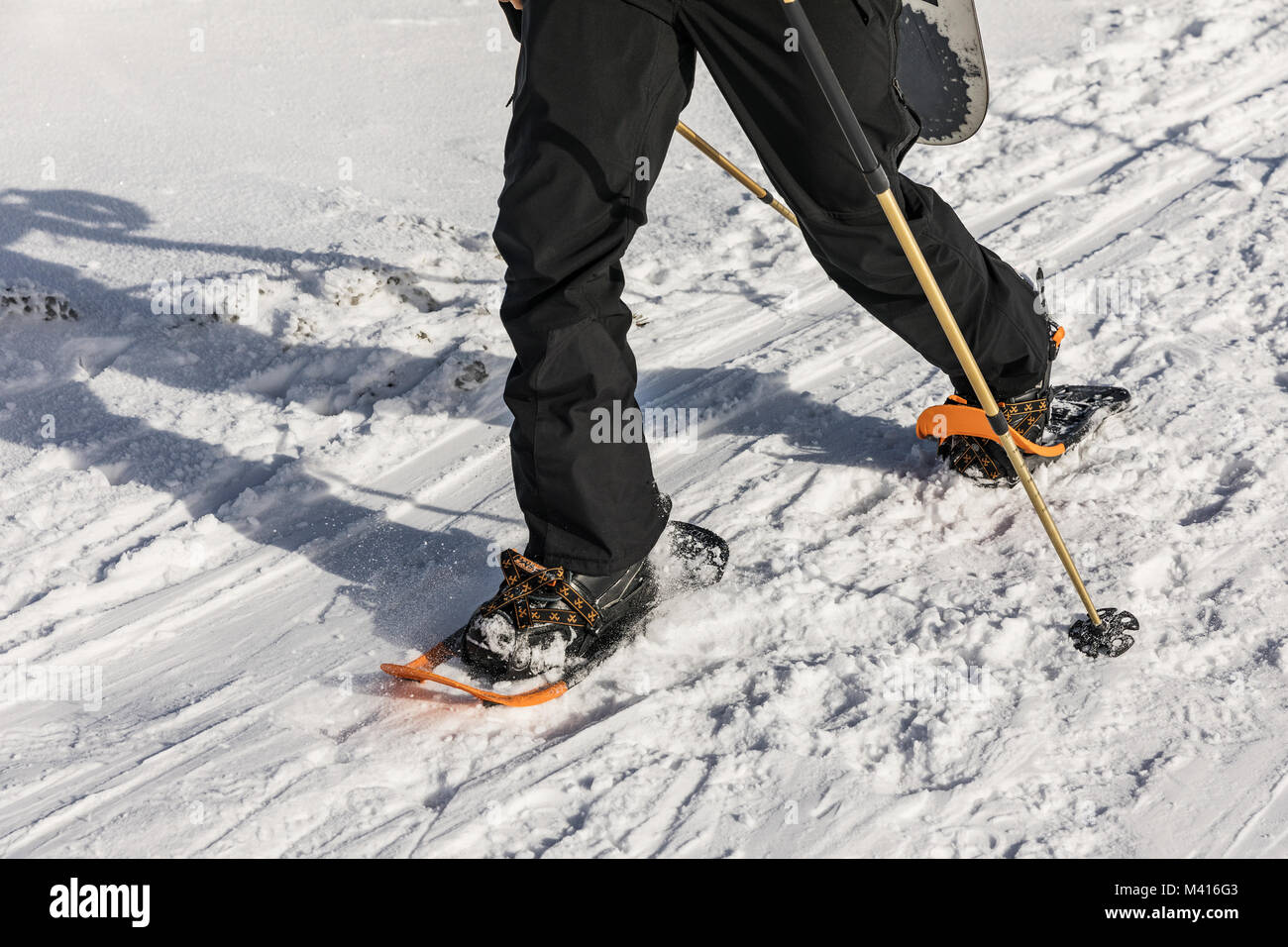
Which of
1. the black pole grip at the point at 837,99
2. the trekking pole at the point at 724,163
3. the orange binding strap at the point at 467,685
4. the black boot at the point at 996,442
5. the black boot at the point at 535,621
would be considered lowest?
the orange binding strap at the point at 467,685

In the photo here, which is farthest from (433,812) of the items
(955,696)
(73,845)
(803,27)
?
(803,27)

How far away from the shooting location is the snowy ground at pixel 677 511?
6.53 ft

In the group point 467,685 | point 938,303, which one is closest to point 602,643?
point 467,685

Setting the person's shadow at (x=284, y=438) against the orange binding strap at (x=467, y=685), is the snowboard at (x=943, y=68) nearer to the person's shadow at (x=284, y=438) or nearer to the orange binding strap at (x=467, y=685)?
the person's shadow at (x=284, y=438)

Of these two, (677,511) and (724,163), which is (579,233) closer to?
(677,511)

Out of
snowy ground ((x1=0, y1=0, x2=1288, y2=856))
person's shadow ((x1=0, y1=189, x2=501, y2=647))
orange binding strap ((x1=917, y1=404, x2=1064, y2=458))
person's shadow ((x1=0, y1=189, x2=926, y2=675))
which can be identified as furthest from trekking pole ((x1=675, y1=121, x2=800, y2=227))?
person's shadow ((x1=0, y1=189, x2=501, y2=647))

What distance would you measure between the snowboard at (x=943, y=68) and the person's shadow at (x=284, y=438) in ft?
2.90

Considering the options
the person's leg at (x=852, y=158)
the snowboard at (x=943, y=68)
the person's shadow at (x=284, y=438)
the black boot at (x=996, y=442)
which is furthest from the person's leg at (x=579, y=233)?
the black boot at (x=996, y=442)

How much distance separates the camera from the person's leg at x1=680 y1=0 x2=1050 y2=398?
6.86ft

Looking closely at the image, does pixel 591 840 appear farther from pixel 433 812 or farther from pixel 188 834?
pixel 188 834

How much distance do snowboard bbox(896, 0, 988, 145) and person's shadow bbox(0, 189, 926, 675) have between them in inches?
34.8

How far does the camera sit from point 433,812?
2014 mm

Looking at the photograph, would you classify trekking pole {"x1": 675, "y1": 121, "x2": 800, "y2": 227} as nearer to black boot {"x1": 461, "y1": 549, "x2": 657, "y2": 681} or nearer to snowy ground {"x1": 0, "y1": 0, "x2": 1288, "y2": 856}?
snowy ground {"x1": 0, "y1": 0, "x2": 1288, "y2": 856}

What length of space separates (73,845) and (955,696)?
67.7 inches
